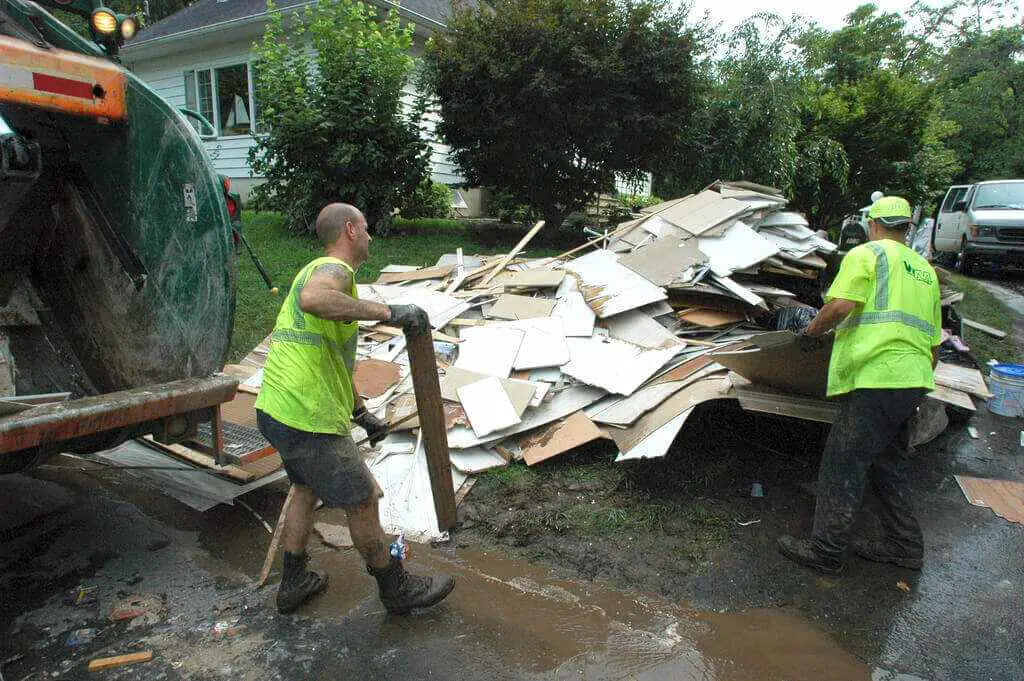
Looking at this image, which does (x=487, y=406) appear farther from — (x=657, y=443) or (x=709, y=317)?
(x=709, y=317)

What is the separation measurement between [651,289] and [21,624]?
4.50 metres

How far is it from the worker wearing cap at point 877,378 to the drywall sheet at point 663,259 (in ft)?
7.87

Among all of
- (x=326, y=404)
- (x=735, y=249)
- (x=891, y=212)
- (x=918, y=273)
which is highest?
(x=891, y=212)

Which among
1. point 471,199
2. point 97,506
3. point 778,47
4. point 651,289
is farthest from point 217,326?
point 471,199

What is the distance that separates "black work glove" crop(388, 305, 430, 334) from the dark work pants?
209cm

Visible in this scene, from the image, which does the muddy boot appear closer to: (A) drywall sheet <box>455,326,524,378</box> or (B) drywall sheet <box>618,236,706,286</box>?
(A) drywall sheet <box>455,326,524,378</box>

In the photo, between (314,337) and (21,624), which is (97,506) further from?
(314,337)

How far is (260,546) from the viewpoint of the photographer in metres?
3.52

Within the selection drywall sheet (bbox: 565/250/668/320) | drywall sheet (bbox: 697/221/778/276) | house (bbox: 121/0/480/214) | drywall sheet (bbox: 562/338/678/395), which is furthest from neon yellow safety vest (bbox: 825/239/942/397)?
house (bbox: 121/0/480/214)

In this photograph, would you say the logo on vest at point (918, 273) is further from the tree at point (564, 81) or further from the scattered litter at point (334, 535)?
the tree at point (564, 81)

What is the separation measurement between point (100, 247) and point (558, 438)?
9.22 ft

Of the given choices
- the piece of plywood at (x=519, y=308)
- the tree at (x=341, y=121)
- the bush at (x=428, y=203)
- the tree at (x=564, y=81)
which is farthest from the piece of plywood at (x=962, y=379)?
the bush at (x=428, y=203)

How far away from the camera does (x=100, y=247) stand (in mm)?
3533

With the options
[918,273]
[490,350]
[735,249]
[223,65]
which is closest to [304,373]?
[490,350]
